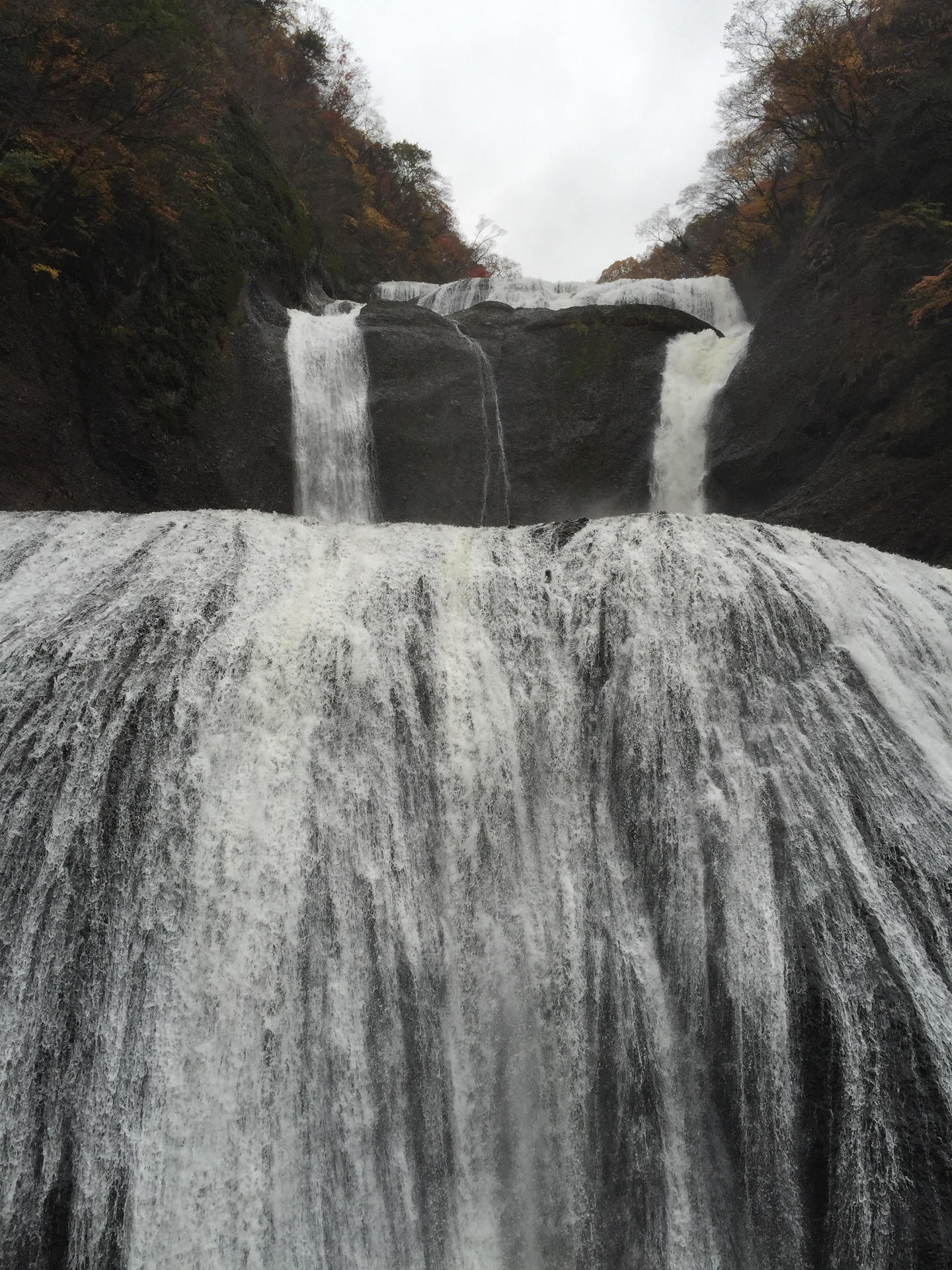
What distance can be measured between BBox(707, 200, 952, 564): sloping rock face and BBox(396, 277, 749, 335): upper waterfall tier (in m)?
2.45

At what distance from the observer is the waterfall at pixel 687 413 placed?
40.5ft

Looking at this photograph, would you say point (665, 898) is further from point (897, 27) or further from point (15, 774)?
point (897, 27)

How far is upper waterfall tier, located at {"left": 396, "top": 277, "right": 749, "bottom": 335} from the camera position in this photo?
15859 millimetres

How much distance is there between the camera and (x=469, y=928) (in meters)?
5.16

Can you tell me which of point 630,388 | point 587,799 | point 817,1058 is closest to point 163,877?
point 587,799

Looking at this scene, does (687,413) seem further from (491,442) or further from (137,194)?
(137,194)

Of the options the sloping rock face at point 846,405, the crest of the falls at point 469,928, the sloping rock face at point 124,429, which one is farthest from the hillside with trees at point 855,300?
the sloping rock face at point 124,429

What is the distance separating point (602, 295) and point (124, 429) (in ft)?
37.0

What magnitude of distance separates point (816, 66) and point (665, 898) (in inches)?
555

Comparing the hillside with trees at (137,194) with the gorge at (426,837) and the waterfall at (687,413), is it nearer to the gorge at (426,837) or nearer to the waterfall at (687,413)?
the gorge at (426,837)

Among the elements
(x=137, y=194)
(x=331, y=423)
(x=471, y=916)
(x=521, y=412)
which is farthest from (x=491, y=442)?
(x=471, y=916)

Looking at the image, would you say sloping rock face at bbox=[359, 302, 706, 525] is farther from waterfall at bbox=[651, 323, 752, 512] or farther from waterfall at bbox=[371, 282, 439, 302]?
waterfall at bbox=[371, 282, 439, 302]

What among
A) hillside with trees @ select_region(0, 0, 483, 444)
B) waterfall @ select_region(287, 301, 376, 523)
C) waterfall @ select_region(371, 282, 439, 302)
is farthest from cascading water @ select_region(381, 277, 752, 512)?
hillside with trees @ select_region(0, 0, 483, 444)

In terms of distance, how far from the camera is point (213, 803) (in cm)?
518
